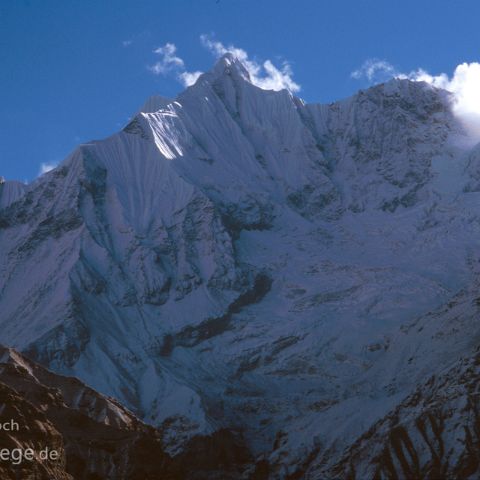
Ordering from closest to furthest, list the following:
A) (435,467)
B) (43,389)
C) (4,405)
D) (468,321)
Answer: (4,405), (43,389), (435,467), (468,321)

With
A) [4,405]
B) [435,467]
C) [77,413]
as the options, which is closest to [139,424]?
[77,413]

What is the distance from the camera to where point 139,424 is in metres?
162

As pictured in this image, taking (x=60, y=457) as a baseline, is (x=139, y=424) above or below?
above

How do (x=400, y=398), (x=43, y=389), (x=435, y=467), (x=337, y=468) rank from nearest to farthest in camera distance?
(x=43, y=389) < (x=435, y=467) < (x=337, y=468) < (x=400, y=398)

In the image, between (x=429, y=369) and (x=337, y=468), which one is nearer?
(x=337, y=468)

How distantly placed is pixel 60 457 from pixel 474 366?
85781mm

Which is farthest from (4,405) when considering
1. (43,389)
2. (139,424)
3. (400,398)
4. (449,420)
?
(400,398)

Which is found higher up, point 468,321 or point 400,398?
point 468,321

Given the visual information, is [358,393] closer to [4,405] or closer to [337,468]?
[337,468]

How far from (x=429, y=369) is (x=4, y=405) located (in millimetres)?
102206

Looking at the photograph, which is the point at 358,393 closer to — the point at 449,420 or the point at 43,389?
the point at 449,420

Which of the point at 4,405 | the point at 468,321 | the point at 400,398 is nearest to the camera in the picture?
the point at 4,405

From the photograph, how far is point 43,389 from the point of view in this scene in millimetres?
137375

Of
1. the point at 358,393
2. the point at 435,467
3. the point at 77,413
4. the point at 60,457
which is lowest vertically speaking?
the point at 60,457
